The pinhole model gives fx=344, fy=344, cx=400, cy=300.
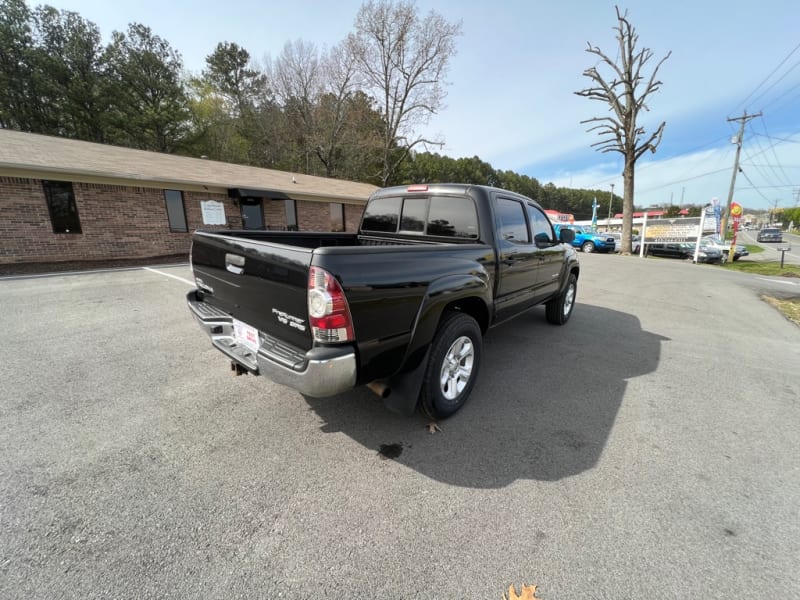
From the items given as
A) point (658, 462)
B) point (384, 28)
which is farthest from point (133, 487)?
point (384, 28)

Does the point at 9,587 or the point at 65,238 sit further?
the point at 65,238

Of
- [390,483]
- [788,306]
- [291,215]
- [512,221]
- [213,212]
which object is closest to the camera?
[390,483]

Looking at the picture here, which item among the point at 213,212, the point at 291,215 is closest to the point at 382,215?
the point at 213,212

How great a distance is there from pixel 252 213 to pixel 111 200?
5.18 m

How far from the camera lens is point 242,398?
313cm

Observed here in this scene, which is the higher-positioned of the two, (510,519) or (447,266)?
(447,266)

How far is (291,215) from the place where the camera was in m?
17.4

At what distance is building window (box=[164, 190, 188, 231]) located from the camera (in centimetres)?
1301

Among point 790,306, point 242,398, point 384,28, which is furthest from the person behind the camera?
point 384,28

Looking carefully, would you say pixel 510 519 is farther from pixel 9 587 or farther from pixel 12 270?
pixel 12 270

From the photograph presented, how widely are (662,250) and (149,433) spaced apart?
2707 cm

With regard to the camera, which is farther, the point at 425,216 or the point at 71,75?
the point at 71,75

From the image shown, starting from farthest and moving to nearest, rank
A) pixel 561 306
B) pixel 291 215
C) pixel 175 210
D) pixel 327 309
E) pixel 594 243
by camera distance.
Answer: pixel 594 243
pixel 291 215
pixel 175 210
pixel 561 306
pixel 327 309

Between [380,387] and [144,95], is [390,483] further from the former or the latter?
[144,95]
